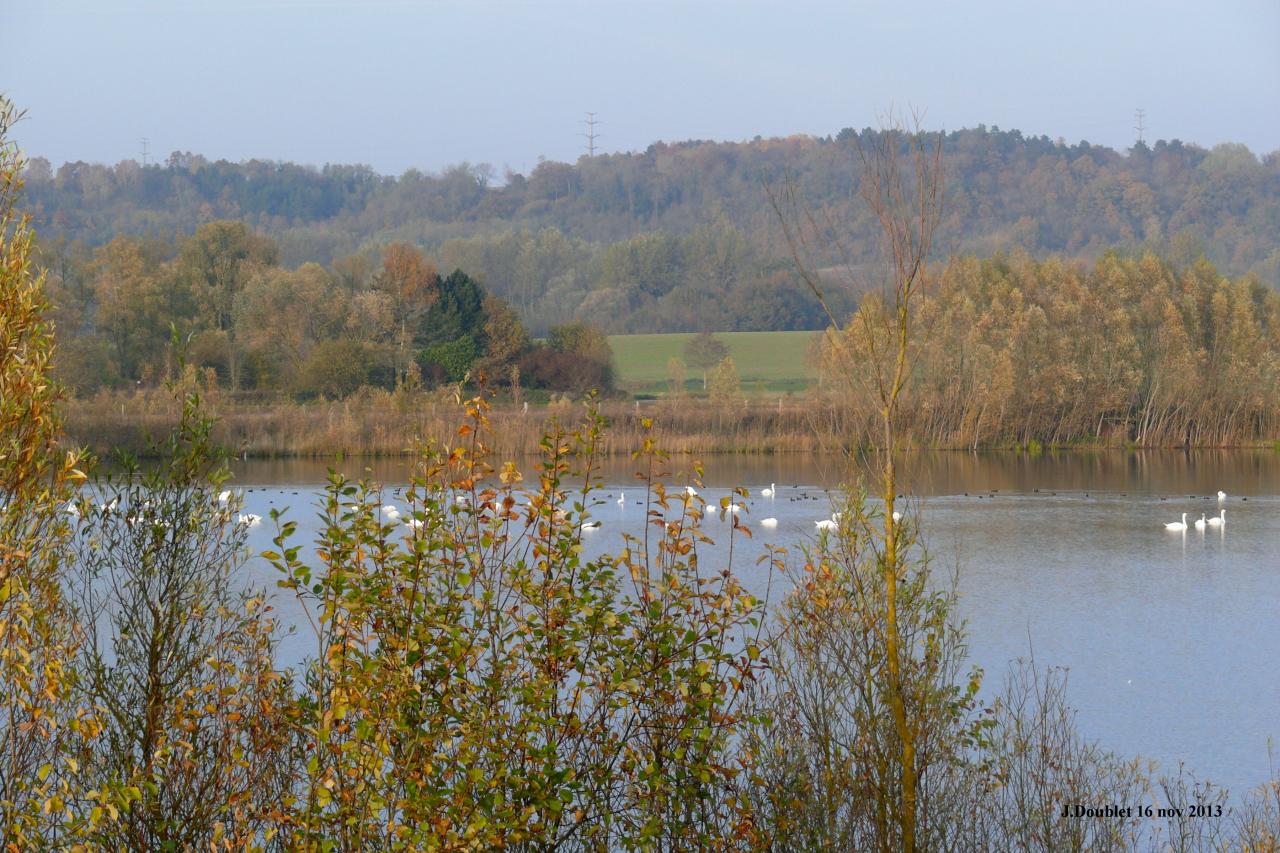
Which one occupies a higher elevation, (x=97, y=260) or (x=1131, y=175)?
(x=1131, y=175)

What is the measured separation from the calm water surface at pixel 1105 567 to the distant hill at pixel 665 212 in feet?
93.4

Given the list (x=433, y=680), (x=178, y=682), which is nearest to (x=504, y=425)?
(x=178, y=682)

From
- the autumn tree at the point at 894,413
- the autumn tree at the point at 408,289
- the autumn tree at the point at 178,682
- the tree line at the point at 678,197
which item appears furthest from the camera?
the tree line at the point at 678,197

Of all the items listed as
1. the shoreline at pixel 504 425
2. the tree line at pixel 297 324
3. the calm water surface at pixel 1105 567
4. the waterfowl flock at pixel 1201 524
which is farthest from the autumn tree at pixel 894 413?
the tree line at pixel 297 324

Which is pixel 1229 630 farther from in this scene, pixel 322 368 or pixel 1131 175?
Result: pixel 1131 175

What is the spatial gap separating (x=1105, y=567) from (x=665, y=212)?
86.8 meters

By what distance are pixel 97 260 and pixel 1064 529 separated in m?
33.8

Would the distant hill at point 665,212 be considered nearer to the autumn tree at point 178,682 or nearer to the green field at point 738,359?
the green field at point 738,359

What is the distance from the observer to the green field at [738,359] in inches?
2092

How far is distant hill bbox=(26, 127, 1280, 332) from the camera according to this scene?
243 feet

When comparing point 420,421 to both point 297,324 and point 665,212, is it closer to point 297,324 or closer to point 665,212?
point 297,324

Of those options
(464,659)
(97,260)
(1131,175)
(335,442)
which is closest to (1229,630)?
(464,659)

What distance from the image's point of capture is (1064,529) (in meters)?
22.9

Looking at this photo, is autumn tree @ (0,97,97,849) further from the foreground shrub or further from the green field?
the green field
